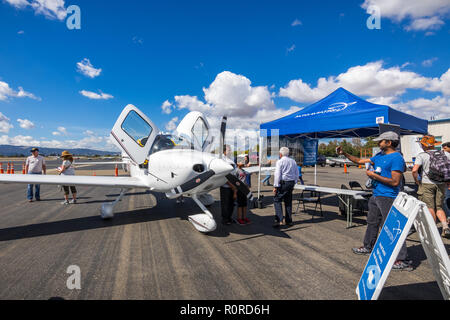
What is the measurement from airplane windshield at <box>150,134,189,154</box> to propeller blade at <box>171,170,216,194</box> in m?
1.42

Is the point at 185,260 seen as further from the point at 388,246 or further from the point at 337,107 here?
the point at 337,107

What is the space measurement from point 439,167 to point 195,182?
15.0 ft

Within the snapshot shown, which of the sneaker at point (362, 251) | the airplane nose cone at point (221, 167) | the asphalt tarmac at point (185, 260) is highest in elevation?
the airplane nose cone at point (221, 167)

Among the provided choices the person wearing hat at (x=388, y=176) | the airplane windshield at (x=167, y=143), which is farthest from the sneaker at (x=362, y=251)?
the airplane windshield at (x=167, y=143)

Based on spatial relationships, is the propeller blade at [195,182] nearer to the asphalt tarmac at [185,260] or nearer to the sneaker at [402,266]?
the asphalt tarmac at [185,260]

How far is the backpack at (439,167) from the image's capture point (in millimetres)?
3805

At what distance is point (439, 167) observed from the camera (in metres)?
3.83

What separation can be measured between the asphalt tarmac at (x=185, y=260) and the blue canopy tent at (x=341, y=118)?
8.61ft

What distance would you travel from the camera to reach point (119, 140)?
559 centimetres

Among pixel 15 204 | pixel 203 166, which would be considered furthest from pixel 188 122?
pixel 15 204

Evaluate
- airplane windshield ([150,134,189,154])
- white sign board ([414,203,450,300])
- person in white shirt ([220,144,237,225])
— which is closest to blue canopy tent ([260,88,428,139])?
person in white shirt ([220,144,237,225])

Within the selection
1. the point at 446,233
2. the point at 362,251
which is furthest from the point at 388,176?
the point at 446,233
